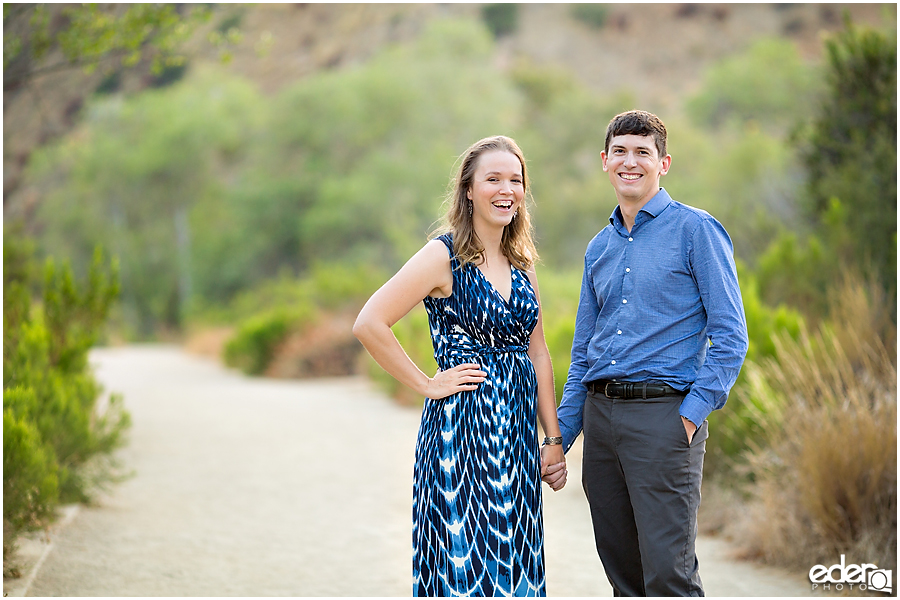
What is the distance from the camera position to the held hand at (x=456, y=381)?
2.74 meters

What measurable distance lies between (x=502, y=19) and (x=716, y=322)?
2017 inches

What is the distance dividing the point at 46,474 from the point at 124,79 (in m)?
37.3

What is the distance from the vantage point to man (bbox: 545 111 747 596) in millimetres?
2592

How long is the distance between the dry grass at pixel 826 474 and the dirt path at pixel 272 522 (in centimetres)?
19

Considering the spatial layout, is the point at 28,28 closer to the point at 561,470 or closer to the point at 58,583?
the point at 58,583

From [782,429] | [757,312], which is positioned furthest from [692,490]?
[757,312]

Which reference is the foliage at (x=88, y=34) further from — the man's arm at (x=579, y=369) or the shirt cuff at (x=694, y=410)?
the shirt cuff at (x=694, y=410)

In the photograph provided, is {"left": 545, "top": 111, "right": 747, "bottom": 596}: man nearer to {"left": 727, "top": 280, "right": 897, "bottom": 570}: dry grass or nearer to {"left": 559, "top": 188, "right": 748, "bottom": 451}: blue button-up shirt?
{"left": 559, "top": 188, "right": 748, "bottom": 451}: blue button-up shirt

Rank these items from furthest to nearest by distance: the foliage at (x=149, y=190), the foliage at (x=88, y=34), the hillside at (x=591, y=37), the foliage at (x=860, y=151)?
the hillside at (x=591, y=37), the foliage at (x=149, y=190), the foliage at (x=860, y=151), the foliage at (x=88, y=34)

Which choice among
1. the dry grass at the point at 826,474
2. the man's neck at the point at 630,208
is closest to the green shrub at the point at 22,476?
the man's neck at the point at 630,208

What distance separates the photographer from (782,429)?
15.6 feet

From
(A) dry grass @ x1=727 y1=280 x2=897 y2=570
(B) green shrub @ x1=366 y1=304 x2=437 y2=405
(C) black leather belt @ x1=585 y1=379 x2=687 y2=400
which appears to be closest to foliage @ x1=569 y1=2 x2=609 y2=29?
(B) green shrub @ x1=366 y1=304 x2=437 y2=405

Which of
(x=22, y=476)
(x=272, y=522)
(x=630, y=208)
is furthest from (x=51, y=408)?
(x=630, y=208)

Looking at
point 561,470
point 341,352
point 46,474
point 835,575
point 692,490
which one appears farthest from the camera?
point 341,352
